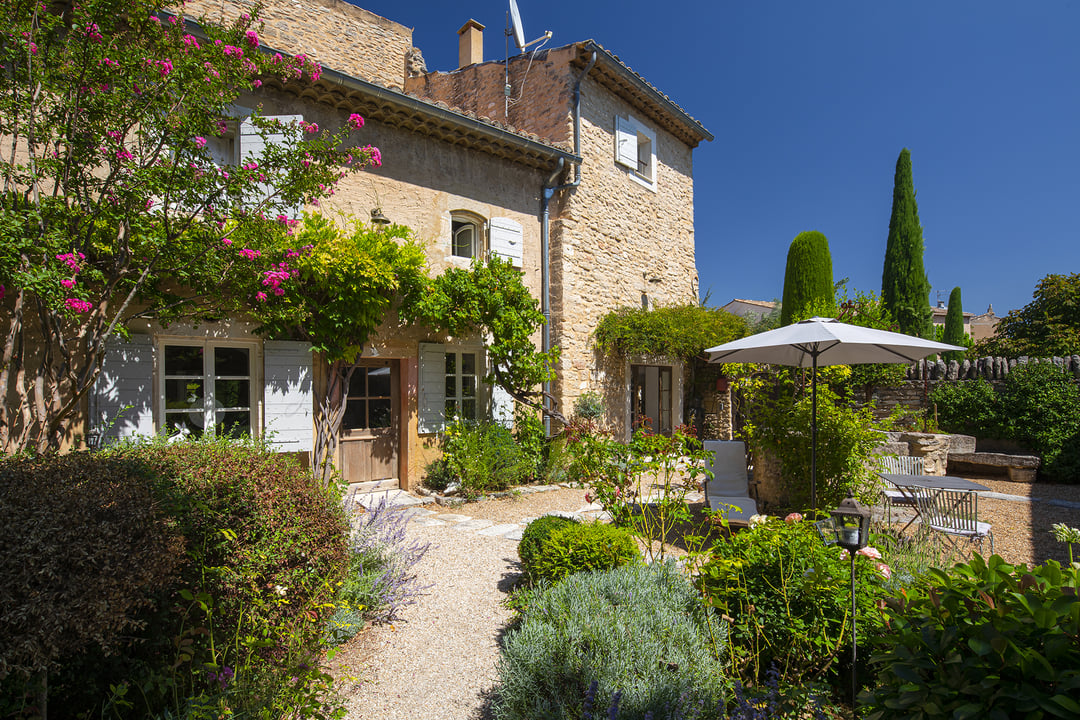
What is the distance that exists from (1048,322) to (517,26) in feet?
42.1

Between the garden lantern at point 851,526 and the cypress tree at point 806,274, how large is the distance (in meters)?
9.01

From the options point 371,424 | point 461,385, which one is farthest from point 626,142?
point 371,424

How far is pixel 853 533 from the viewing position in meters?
2.28

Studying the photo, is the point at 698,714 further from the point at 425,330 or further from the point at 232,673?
the point at 425,330

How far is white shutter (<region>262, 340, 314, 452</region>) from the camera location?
5.88 m

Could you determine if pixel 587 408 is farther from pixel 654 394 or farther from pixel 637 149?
pixel 637 149

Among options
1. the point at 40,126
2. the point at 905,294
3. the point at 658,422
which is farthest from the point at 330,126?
the point at 905,294

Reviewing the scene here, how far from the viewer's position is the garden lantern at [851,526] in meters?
2.30

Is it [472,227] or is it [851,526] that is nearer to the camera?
[851,526]

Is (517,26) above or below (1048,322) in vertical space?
above

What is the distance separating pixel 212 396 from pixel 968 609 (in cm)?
639

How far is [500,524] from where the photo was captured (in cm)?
581

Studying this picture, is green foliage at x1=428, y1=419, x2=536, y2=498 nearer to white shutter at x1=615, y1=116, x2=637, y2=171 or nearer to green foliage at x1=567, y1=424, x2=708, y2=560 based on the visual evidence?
green foliage at x1=567, y1=424, x2=708, y2=560

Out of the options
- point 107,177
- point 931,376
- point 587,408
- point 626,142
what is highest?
point 626,142
